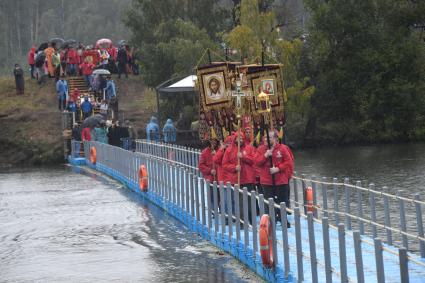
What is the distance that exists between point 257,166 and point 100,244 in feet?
12.3

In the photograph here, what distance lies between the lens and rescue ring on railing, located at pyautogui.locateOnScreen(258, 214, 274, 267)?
46.8 ft

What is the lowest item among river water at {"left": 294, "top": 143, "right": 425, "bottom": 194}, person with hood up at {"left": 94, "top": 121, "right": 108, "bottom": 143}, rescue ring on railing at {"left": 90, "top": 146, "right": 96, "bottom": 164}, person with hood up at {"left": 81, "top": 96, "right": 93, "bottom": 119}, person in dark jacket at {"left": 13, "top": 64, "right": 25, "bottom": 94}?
river water at {"left": 294, "top": 143, "right": 425, "bottom": 194}

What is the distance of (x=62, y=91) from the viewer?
52250 millimetres

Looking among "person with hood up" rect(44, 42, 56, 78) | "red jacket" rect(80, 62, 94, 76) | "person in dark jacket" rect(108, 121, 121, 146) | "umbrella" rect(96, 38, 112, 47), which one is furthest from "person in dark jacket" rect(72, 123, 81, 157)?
"umbrella" rect(96, 38, 112, 47)

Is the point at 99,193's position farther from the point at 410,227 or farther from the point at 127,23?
the point at 127,23

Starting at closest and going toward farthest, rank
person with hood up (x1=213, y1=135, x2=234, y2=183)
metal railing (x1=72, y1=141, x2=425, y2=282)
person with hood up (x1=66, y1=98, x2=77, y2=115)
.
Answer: metal railing (x1=72, y1=141, x2=425, y2=282) → person with hood up (x1=213, y1=135, x2=234, y2=183) → person with hood up (x1=66, y1=98, x2=77, y2=115)

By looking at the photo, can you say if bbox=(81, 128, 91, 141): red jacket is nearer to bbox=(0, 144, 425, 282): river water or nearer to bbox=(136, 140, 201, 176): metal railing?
bbox=(0, 144, 425, 282): river water

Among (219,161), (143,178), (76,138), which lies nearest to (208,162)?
(219,161)

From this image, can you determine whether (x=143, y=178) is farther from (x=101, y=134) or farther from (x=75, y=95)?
(x=75, y=95)

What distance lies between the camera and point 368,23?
5750 cm

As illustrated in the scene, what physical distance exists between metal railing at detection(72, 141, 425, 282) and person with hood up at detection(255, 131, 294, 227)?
1.87 ft

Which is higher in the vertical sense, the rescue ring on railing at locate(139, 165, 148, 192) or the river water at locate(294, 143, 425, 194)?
the rescue ring on railing at locate(139, 165, 148, 192)

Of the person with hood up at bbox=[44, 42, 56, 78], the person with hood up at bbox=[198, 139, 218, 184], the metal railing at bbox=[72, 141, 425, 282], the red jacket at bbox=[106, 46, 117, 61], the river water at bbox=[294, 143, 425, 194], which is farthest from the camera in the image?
the red jacket at bbox=[106, 46, 117, 61]

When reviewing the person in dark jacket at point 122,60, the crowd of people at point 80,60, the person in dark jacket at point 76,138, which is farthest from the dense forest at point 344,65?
the person in dark jacket at point 76,138
